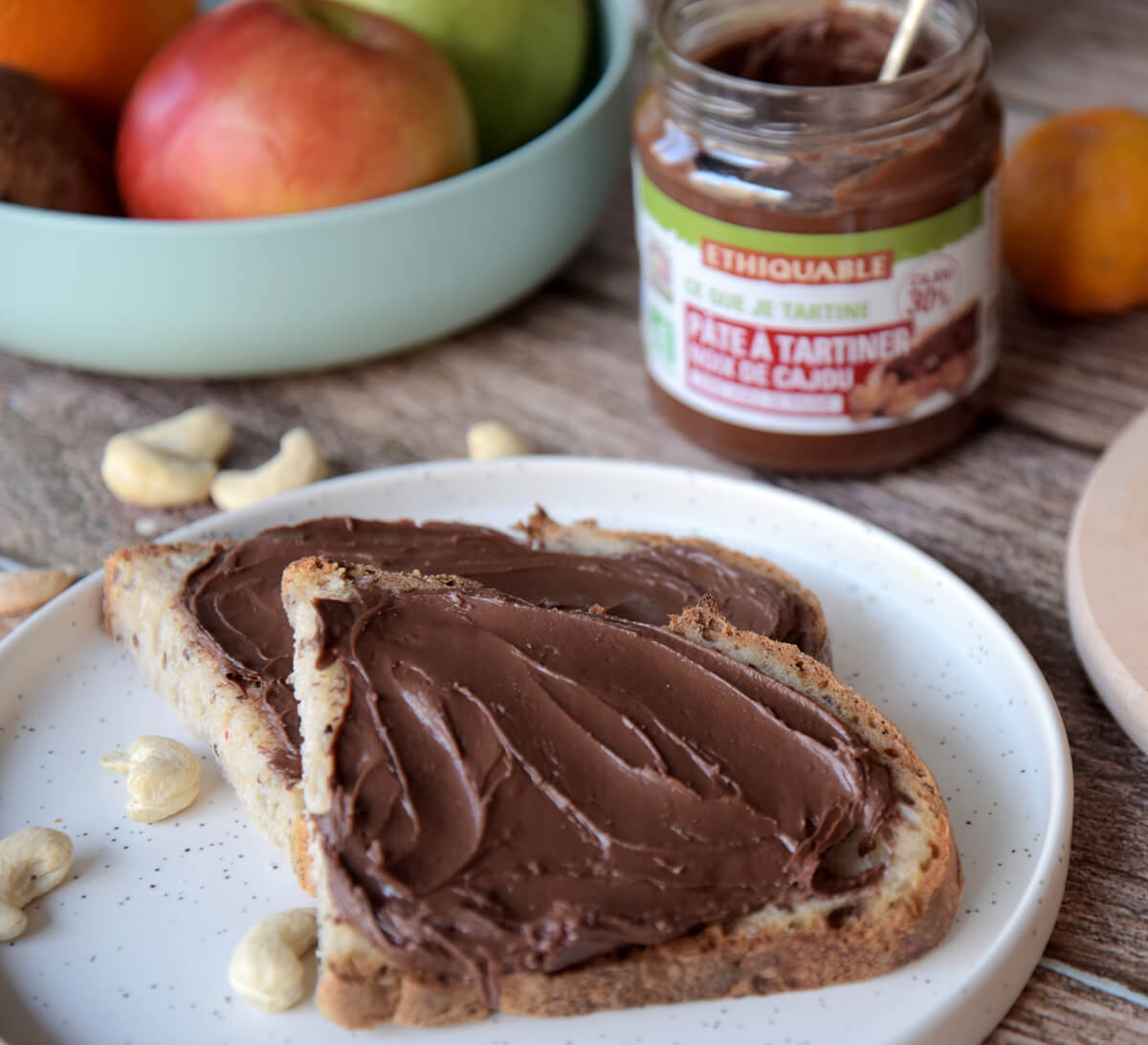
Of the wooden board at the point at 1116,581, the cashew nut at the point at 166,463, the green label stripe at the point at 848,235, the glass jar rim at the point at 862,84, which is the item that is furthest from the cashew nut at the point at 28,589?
the wooden board at the point at 1116,581

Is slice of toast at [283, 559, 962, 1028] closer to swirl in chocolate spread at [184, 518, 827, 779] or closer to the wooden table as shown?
swirl in chocolate spread at [184, 518, 827, 779]

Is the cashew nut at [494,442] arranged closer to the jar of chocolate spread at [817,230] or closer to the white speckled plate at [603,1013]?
the white speckled plate at [603,1013]

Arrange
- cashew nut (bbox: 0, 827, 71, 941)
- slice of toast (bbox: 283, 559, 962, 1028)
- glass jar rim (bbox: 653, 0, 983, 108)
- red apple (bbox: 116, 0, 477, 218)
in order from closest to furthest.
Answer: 1. slice of toast (bbox: 283, 559, 962, 1028)
2. cashew nut (bbox: 0, 827, 71, 941)
3. glass jar rim (bbox: 653, 0, 983, 108)
4. red apple (bbox: 116, 0, 477, 218)

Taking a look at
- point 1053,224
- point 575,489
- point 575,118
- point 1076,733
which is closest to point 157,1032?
point 575,489

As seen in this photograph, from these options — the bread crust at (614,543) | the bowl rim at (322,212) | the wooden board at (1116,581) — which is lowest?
the bread crust at (614,543)

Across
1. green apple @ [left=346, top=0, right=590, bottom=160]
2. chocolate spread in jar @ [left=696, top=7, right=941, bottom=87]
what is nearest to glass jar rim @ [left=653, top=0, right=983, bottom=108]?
chocolate spread in jar @ [left=696, top=7, right=941, bottom=87]

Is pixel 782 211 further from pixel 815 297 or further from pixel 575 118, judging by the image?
pixel 575 118


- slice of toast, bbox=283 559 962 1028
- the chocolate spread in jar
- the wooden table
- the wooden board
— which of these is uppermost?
the chocolate spread in jar
